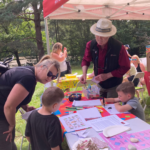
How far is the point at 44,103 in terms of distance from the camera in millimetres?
1360

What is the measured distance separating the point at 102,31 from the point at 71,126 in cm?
137

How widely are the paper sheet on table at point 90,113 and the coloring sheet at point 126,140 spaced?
1.19 feet

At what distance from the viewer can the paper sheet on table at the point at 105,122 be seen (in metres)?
1.42

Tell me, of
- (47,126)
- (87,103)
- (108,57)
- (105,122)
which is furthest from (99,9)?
(47,126)

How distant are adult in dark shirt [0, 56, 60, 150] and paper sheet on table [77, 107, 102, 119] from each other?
1.89ft

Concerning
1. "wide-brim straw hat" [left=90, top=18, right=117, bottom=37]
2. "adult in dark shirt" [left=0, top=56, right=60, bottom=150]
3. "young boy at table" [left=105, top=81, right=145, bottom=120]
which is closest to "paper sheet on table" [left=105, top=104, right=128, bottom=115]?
"young boy at table" [left=105, top=81, right=145, bottom=120]

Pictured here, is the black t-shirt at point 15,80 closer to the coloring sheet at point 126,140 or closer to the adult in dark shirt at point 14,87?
the adult in dark shirt at point 14,87

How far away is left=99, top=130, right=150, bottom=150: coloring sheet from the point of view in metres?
1.12

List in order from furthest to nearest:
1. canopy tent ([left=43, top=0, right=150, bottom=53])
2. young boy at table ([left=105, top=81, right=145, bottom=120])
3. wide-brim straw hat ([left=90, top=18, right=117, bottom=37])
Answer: canopy tent ([left=43, top=0, right=150, bottom=53]) → wide-brim straw hat ([left=90, top=18, right=117, bottom=37]) → young boy at table ([left=105, top=81, right=145, bottom=120])

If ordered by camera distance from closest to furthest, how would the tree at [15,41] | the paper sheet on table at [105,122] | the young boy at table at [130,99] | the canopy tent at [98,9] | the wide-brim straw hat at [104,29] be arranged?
1. the paper sheet on table at [105,122]
2. the young boy at table at [130,99]
3. the wide-brim straw hat at [104,29]
4. the canopy tent at [98,9]
5. the tree at [15,41]

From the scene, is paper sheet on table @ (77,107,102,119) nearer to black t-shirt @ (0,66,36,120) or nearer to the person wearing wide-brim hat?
the person wearing wide-brim hat

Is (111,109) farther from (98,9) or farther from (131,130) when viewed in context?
(98,9)

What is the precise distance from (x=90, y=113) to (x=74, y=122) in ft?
0.85

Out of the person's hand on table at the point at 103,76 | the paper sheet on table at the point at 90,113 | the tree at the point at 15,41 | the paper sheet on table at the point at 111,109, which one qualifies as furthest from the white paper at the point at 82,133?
the tree at the point at 15,41
